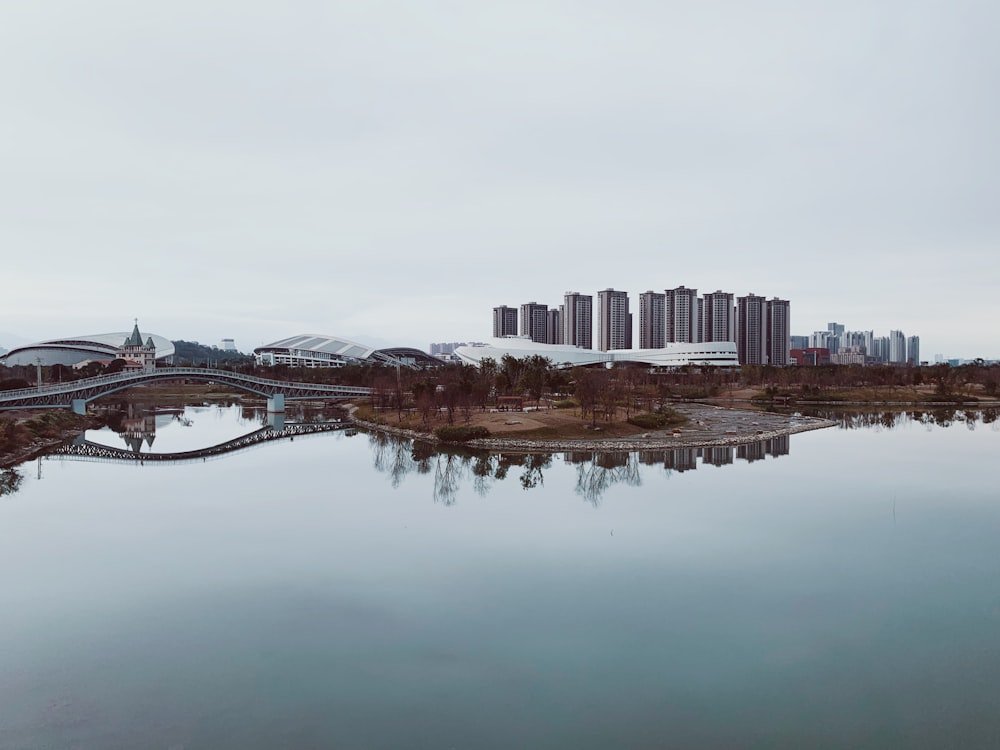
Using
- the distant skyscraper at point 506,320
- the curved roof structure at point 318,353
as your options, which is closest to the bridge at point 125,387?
the curved roof structure at point 318,353

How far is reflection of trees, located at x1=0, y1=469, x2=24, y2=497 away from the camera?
15715mm

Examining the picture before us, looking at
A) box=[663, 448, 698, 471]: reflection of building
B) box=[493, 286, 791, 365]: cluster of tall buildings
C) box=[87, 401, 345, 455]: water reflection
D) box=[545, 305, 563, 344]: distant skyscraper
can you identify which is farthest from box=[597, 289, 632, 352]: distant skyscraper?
box=[663, 448, 698, 471]: reflection of building

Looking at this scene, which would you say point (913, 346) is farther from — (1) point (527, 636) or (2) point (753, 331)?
(1) point (527, 636)

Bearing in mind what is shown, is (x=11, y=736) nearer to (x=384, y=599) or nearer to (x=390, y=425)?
(x=384, y=599)

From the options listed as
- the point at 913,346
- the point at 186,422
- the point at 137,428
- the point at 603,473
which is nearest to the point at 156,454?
the point at 137,428

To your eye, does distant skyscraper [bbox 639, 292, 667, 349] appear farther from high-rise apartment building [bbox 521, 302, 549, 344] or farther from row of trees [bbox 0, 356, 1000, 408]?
row of trees [bbox 0, 356, 1000, 408]

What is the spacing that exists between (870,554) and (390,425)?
Result: 859 inches

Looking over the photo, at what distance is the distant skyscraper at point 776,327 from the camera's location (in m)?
90.8

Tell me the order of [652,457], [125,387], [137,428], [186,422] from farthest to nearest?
[186,422] → [125,387] → [137,428] → [652,457]

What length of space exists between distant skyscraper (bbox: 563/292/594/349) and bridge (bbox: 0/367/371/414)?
5737cm

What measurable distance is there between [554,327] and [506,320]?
787 centimetres

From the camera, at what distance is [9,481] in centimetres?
1688

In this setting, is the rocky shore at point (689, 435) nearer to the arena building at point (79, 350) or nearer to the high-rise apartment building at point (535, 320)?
the arena building at point (79, 350)

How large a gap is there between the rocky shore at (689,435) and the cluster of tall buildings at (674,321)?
5494cm
